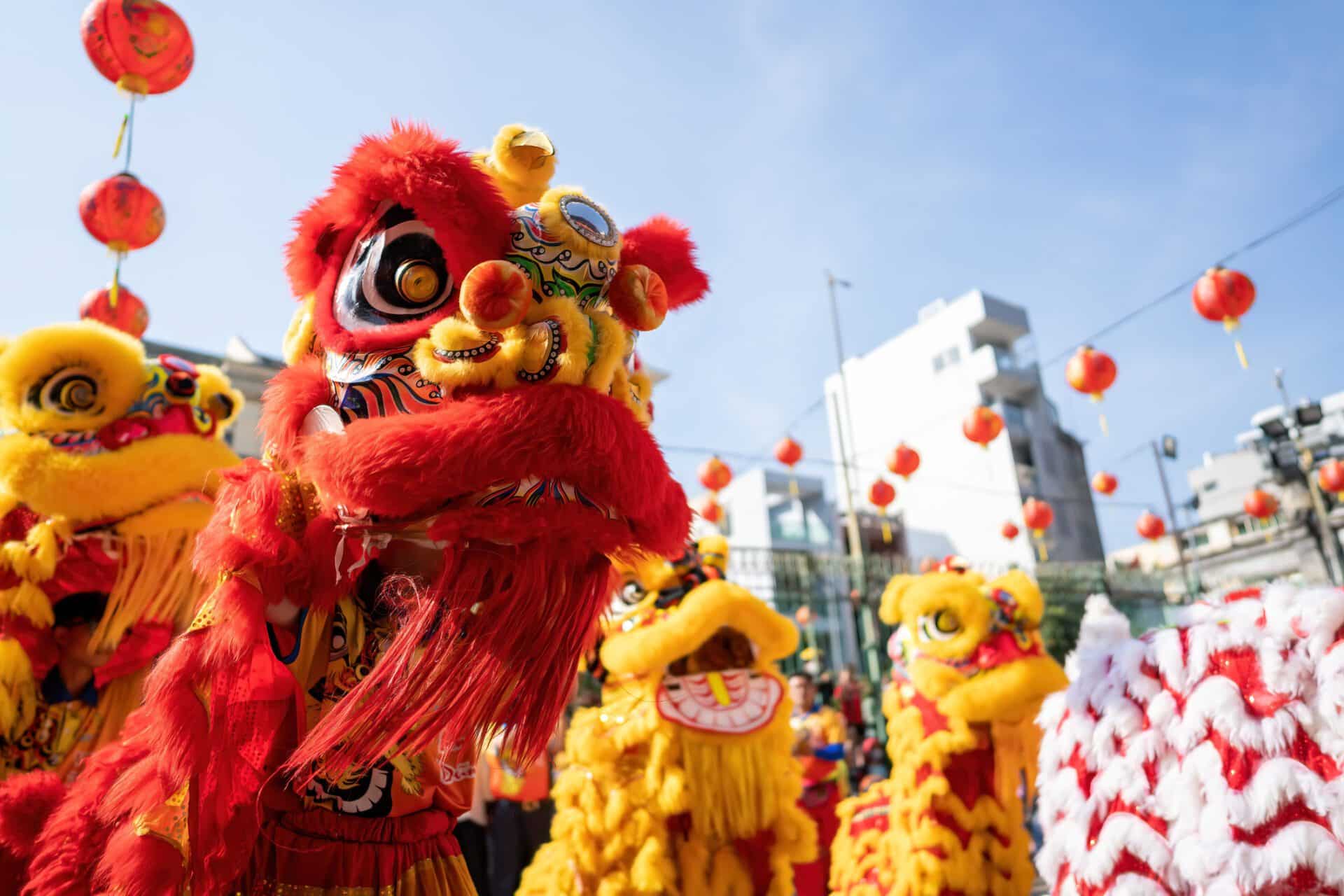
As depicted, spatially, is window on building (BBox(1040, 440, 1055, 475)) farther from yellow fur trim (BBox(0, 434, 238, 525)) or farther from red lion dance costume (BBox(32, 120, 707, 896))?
red lion dance costume (BBox(32, 120, 707, 896))

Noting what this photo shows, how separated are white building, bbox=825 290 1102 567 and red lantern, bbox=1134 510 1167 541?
8349 millimetres

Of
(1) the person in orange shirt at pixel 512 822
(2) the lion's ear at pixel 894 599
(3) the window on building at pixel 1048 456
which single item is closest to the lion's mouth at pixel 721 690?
(2) the lion's ear at pixel 894 599

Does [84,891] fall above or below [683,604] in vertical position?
below

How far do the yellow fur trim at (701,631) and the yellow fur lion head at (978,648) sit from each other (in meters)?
0.71

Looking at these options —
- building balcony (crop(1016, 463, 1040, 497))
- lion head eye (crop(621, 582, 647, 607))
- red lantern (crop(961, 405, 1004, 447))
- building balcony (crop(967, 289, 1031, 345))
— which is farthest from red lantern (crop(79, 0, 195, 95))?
building balcony (crop(967, 289, 1031, 345))

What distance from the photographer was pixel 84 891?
111 cm

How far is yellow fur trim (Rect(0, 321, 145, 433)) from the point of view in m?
1.89

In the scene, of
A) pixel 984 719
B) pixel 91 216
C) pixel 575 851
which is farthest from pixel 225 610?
pixel 91 216

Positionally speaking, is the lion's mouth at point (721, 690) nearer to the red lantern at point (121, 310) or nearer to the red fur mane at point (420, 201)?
the red fur mane at point (420, 201)

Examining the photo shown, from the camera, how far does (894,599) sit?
3623 millimetres

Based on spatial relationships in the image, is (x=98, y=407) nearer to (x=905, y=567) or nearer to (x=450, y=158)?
(x=450, y=158)

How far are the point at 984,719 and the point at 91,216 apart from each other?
3975 mm

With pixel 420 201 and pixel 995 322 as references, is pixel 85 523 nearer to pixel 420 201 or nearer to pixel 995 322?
pixel 420 201

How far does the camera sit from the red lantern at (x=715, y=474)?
10.5 metres
